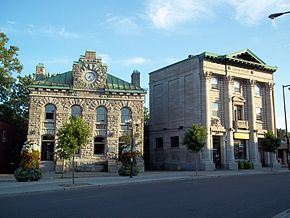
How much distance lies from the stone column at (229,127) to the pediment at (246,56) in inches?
118

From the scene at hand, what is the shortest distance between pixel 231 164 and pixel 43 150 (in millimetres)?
20640

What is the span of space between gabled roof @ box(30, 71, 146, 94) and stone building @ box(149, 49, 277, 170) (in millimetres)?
6757

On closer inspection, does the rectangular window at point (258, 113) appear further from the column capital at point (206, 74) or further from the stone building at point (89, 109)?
the stone building at point (89, 109)

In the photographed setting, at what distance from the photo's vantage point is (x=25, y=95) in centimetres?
4481

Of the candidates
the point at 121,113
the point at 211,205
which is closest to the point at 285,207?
the point at 211,205

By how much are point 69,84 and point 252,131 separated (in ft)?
74.5

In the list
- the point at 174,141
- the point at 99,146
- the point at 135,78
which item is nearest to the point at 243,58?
the point at 174,141

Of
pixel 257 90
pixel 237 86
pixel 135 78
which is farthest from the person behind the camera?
pixel 257 90

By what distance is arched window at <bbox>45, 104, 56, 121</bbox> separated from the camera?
113 feet

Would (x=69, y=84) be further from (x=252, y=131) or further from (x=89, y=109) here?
(x=252, y=131)

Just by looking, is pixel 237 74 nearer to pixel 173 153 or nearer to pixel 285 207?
pixel 173 153

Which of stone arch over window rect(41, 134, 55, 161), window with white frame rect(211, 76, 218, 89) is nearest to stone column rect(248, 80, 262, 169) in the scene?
window with white frame rect(211, 76, 218, 89)

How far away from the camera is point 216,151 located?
3981 cm

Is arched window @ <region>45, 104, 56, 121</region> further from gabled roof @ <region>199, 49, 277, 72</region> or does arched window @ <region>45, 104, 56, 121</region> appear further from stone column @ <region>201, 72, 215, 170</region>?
gabled roof @ <region>199, 49, 277, 72</region>
